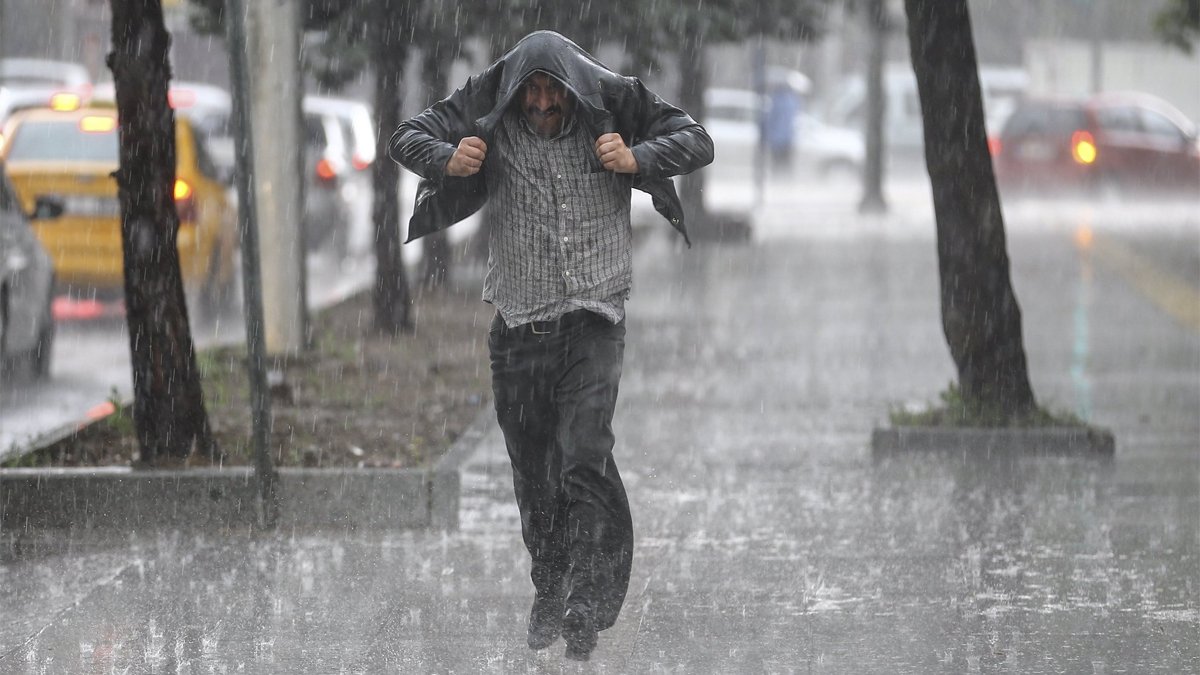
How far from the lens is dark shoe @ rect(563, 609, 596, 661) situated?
5.85 metres

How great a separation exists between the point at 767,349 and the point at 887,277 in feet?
18.2

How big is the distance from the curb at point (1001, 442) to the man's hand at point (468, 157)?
4.23 metres

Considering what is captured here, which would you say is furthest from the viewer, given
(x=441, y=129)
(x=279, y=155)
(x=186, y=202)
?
(x=186, y=202)

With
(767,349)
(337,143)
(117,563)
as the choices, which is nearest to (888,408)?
(767,349)

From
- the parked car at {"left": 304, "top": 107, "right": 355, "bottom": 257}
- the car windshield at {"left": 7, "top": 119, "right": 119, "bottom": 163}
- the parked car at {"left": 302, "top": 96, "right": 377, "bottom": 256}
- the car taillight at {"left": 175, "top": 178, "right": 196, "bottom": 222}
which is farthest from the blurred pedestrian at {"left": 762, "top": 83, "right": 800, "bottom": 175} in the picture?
the car windshield at {"left": 7, "top": 119, "right": 119, "bottom": 163}

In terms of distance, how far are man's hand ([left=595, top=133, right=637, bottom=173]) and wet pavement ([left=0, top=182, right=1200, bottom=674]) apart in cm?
144

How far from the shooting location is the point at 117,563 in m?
7.49

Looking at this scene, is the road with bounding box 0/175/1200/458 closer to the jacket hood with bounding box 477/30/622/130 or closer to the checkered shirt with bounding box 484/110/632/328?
the checkered shirt with bounding box 484/110/632/328

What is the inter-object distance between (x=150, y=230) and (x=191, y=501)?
3.85ft

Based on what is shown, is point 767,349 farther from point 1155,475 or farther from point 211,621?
point 211,621

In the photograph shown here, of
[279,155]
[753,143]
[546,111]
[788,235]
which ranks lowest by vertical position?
[753,143]

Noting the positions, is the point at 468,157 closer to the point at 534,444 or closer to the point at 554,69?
the point at 554,69

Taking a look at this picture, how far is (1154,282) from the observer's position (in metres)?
18.2

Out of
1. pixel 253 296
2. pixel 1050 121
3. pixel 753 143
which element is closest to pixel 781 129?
pixel 753 143
